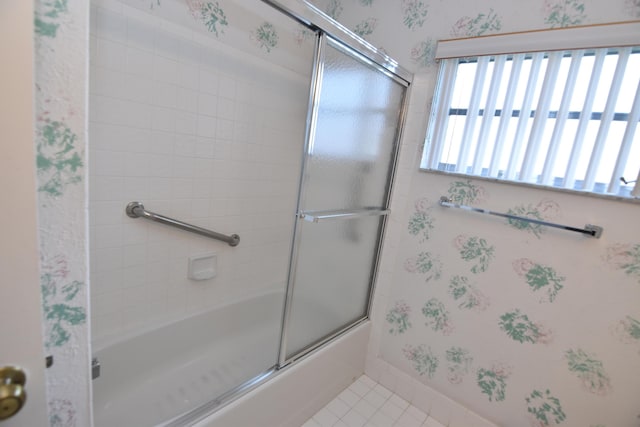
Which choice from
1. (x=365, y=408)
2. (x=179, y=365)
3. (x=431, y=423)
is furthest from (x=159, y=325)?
(x=431, y=423)

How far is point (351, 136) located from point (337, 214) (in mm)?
370

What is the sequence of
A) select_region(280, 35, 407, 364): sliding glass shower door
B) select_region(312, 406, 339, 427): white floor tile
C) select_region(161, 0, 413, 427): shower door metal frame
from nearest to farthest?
select_region(161, 0, 413, 427): shower door metal frame
select_region(280, 35, 407, 364): sliding glass shower door
select_region(312, 406, 339, 427): white floor tile

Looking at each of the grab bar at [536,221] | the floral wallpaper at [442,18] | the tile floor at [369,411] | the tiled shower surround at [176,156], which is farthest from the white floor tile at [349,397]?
the floral wallpaper at [442,18]

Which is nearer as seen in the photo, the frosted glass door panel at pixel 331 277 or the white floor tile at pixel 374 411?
the frosted glass door panel at pixel 331 277

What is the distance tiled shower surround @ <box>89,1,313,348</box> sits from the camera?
1220mm

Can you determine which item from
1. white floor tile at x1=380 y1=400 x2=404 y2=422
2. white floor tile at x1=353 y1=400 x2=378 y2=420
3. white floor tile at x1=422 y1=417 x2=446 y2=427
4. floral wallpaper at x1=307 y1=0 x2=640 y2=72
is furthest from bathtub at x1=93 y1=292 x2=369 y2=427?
floral wallpaper at x1=307 y1=0 x2=640 y2=72

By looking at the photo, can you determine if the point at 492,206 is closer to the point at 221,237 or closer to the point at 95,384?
the point at 221,237

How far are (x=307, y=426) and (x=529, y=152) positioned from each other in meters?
1.64

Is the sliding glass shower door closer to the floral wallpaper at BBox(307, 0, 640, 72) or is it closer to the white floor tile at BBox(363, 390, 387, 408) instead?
the floral wallpaper at BBox(307, 0, 640, 72)

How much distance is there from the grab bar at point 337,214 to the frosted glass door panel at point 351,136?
1.2 inches

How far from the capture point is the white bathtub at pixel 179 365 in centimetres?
131

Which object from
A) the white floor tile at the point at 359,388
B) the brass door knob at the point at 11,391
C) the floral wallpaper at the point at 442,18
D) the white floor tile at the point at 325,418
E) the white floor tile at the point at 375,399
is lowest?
the white floor tile at the point at 325,418

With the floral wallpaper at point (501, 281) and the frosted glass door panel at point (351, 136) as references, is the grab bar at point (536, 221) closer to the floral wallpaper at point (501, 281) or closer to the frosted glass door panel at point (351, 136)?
the floral wallpaper at point (501, 281)

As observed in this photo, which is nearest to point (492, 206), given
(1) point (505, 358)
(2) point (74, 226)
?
(1) point (505, 358)
